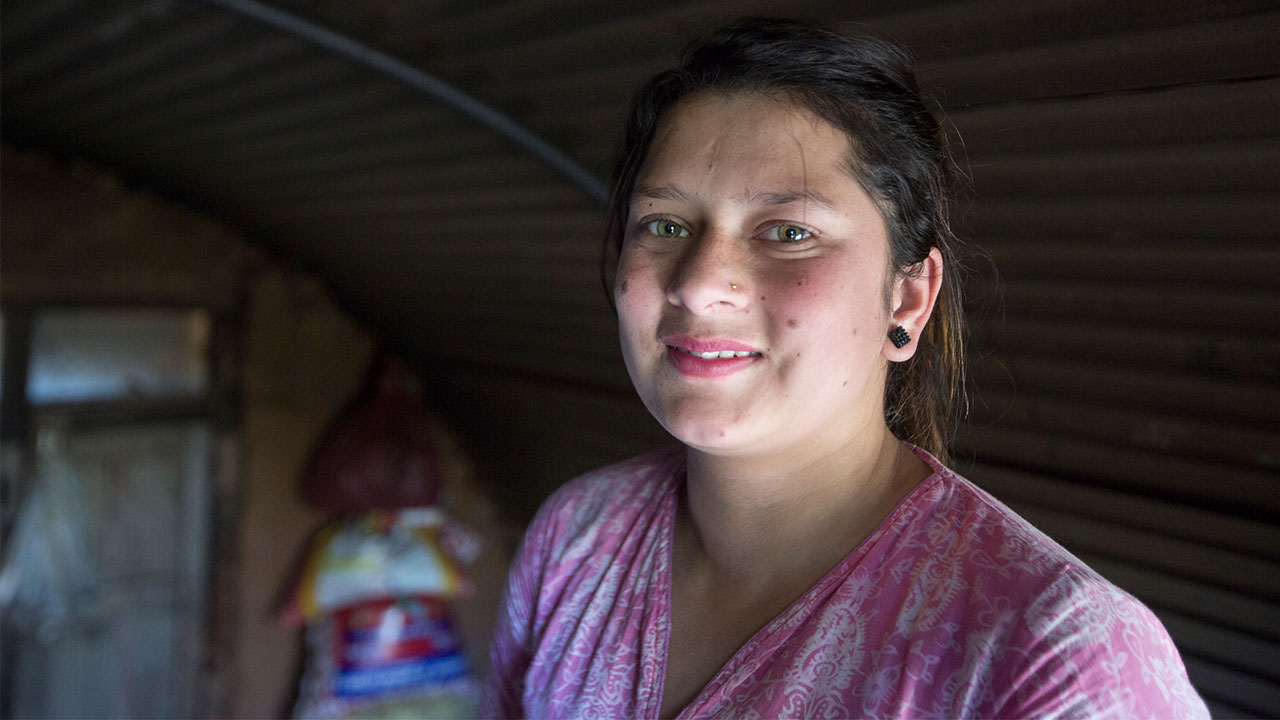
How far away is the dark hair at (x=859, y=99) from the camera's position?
1009 millimetres

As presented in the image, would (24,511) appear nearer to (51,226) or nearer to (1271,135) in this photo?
(51,226)

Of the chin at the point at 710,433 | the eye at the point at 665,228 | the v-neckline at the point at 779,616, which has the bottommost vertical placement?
the v-neckline at the point at 779,616

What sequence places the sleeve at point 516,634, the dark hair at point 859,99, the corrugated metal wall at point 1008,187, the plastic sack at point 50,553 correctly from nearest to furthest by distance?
the dark hair at point 859,99
the sleeve at point 516,634
the corrugated metal wall at point 1008,187
the plastic sack at point 50,553

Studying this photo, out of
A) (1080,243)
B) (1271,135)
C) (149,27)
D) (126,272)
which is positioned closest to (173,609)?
(126,272)

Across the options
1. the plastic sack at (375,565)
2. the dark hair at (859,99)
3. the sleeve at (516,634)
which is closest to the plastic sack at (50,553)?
the plastic sack at (375,565)

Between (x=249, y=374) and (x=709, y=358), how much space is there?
3260mm

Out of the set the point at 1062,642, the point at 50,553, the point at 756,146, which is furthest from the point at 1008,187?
the point at 50,553

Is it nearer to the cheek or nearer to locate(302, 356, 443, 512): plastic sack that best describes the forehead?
the cheek

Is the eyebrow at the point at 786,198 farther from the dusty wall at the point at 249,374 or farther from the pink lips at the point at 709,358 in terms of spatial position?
the dusty wall at the point at 249,374

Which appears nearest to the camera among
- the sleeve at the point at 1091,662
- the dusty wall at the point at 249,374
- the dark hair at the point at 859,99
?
the sleeve at the point at 1091,662

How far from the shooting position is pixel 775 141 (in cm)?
99

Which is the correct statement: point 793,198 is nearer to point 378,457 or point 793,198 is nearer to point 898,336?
point 898,336

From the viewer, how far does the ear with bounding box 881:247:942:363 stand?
41.8 inches

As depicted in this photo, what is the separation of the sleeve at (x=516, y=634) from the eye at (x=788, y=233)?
0.56 metres
